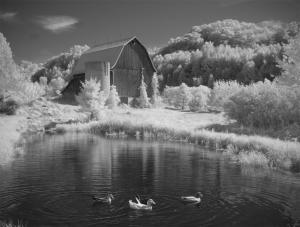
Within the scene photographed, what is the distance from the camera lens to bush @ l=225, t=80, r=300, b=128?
1420 inches

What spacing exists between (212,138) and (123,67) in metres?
35.0

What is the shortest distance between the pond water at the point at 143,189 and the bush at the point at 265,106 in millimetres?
11695

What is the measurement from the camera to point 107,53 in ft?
223

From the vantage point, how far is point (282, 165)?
2258cm

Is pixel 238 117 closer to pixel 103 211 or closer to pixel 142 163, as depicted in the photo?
pixel 142 163

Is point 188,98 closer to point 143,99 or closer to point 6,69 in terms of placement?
point 143,99

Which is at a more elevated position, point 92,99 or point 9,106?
point 92,99

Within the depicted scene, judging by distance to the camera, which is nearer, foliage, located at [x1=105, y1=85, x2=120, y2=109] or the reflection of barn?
foliage, located at [x1=105, y1=85, x2=120, y2=109]

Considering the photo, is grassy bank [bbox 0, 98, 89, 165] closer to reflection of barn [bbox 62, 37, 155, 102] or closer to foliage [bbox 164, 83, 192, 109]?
reflection of barn [bbox 62, 37, 155, 102]

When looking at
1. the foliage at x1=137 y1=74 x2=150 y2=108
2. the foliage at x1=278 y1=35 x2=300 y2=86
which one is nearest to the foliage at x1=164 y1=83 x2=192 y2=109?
the foliage at x1=137 y1=74 x2=150 y2=108

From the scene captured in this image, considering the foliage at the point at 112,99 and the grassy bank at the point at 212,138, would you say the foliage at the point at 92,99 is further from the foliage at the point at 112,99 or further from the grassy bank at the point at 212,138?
the foliage at the point at 112,99

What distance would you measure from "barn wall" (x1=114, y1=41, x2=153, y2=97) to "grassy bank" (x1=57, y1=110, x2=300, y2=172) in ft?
25.7

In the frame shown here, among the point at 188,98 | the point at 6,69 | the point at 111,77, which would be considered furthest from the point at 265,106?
the point at 188,98

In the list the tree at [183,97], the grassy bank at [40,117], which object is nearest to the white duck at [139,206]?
the grassy bank at [40,117]
